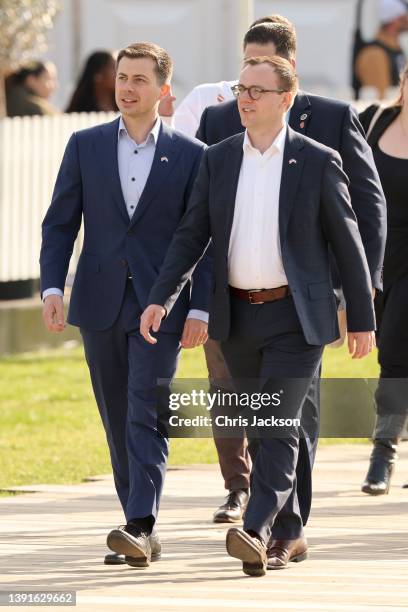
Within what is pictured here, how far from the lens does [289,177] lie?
6391mm

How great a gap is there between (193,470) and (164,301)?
2.63 metres

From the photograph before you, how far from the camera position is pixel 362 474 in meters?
8.84

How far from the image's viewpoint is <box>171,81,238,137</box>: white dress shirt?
311 inches

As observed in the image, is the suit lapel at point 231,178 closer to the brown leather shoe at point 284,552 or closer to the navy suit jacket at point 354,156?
the navy suit jacket at point 354,156

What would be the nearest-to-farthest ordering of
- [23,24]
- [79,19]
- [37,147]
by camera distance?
1. [37,147]
2. [23,24]
3. [79,19]

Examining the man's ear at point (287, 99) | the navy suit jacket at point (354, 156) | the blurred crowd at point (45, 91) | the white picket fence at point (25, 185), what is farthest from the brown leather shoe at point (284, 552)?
the blurred crowd at point (45, 91)

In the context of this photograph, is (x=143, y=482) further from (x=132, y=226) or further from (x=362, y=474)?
(x=362, y=474)

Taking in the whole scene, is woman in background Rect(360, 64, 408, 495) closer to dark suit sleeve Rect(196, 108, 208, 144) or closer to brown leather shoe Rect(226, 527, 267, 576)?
dark suit sleeve Rect(196, 108, 208, 144)

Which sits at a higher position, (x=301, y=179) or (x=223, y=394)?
(x=301, y=179)

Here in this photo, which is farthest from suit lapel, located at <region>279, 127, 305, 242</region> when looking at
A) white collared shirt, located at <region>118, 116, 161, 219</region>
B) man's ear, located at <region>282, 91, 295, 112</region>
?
white collared shirt, located at <region>118, 116, 161, 219</region>

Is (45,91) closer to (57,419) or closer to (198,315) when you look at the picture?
(57,419)

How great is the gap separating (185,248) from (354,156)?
2.51ft

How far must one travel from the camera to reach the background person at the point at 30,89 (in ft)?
50.3

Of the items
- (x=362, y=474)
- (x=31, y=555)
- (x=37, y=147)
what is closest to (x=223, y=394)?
(x=31, y=555)
